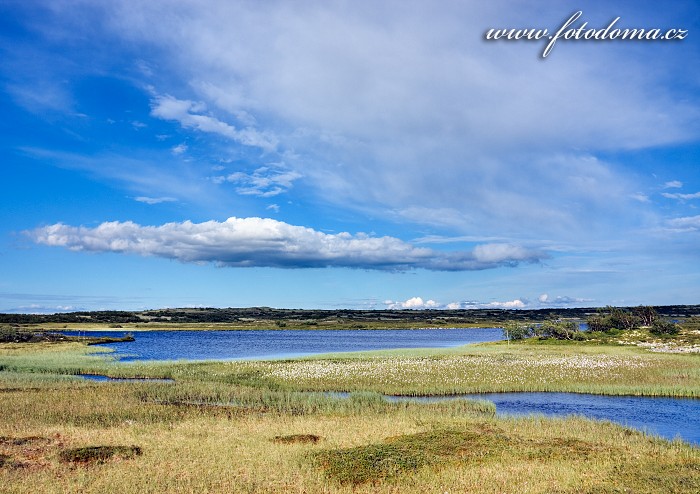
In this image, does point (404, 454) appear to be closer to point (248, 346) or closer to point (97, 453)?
point (97, 453)

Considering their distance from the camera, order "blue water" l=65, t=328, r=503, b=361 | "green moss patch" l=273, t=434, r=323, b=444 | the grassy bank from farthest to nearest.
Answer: "blue water" l=65, t=328, r=503, b=361 → "green moss patch" l=273, t=434, r=323, b=444 → the grassy bank

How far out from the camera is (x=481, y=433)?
2456cm

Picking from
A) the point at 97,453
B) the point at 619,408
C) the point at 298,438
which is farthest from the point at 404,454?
the point at 619,408

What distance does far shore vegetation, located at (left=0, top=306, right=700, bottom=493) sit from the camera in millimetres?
17141

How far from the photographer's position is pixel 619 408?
115 ft

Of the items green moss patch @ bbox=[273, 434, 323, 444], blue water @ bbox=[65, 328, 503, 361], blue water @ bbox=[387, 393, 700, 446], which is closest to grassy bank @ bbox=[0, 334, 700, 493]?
green moss patch @ bbox=[273, 434, 323, 444]

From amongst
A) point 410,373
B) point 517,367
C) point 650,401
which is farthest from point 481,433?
point 517,367

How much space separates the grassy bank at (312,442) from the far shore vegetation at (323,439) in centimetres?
8

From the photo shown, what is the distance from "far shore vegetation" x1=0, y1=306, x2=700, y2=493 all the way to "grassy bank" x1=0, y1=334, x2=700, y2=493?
0.27 feet

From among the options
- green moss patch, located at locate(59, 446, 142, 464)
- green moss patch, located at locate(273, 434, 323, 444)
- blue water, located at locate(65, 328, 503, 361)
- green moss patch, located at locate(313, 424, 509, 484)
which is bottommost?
blue water, located at locate(65, 328, 503, 361)

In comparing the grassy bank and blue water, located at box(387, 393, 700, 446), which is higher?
the grassy bank

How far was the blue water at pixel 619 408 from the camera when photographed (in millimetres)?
29562

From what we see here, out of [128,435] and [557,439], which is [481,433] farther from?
[128,435]

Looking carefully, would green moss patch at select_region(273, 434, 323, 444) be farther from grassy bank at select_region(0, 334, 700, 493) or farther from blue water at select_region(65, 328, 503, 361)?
blue water at select_region(65, 328, 503, 361)
